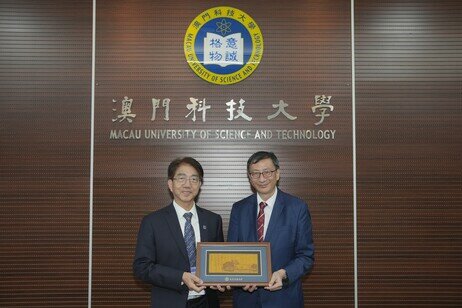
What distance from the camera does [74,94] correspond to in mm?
3377

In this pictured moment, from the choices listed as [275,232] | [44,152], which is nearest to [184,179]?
[275,232]

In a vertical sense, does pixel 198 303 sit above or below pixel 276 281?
Result: below

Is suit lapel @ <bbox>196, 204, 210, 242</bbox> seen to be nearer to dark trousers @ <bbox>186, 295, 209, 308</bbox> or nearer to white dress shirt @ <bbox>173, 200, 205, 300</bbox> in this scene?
white dress shirt @ <bbox>173, 200, 205, 300</bbox>

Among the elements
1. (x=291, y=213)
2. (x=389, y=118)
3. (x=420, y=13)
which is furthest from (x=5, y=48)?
(x=420, y=13)

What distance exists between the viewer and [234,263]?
2316mm

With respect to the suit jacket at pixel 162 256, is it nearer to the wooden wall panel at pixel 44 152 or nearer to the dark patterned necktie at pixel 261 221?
the dark patterned necktie at pixel 261 221

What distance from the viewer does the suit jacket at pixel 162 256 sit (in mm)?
2256

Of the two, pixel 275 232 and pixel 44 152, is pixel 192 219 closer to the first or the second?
pixel 275 232

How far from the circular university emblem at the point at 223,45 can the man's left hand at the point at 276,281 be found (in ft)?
5.34

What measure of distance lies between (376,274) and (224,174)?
4.55 feet

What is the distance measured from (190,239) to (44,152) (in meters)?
1.62

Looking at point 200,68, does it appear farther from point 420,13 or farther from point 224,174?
point 420,13

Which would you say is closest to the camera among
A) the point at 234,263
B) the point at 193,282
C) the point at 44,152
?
the point at 193,282

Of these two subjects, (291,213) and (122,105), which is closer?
(291,213)
